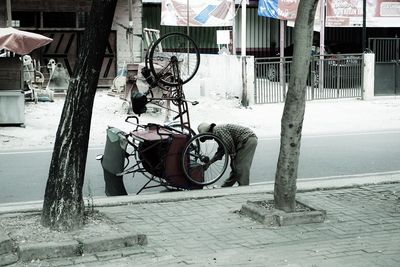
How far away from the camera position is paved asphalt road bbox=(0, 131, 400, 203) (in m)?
9.36

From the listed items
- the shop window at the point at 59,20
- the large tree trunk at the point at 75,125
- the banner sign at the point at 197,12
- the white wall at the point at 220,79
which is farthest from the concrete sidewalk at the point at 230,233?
the shop window at the point at 59,20

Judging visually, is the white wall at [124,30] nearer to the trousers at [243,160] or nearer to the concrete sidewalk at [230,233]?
the trousers at [243,160]

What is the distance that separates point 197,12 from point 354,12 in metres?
5.49

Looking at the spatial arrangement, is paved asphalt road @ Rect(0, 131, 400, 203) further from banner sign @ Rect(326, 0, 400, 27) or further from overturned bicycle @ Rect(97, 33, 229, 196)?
banner sign @ Rect(326, 0, 400, 27)

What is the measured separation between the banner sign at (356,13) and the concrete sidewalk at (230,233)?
1478cm

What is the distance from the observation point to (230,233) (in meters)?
6.39

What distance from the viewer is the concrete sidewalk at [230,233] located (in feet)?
18.2

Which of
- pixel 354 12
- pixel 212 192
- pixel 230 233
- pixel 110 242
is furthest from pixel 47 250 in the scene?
pixel 354 12

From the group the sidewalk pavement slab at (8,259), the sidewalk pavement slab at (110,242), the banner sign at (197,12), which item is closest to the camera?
the sidewalk pavement slab at (8,259)

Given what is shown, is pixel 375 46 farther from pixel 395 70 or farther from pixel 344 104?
pixel 344 104

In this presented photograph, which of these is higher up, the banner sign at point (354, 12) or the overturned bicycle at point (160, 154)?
the banner sign at point (354, 12)

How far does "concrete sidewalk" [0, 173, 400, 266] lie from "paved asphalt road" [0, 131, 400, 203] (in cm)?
153

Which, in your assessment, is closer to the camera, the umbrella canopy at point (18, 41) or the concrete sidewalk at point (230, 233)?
the concrete sidewalk at point (230, 233)

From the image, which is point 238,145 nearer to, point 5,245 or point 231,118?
point 5,245
